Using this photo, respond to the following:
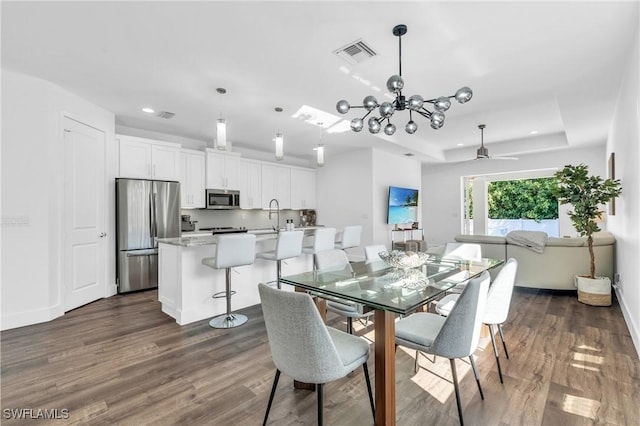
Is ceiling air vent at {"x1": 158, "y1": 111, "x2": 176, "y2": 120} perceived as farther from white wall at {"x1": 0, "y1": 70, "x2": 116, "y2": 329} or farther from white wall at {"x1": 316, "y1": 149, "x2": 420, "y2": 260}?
white wall at {"x1": 316, "y1": 149, "x2": 420, "y2": 260}

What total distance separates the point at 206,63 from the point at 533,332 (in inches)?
164

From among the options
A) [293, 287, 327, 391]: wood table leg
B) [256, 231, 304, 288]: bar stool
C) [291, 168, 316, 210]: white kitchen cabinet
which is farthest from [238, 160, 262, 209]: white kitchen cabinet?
[293, 287, 327, 391]: wood table leg

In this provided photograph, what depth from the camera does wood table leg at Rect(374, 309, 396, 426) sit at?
1.54m

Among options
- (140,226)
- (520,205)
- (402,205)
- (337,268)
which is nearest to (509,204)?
(520,205)

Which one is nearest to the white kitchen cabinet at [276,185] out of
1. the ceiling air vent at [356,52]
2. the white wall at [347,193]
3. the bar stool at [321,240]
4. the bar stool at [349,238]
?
the white wall at [347,193]

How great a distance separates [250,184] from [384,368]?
5295mm

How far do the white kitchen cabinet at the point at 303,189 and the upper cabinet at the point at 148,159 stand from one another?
2.69 meters

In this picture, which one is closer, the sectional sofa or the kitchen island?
the kitchen island

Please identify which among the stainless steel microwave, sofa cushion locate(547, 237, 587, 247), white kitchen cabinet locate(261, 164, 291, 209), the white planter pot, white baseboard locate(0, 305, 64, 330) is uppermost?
white kitchen cabinet locate(261, 164, 291, 209)

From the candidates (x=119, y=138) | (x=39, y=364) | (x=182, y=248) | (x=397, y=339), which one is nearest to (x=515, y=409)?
(x=397, y=339)

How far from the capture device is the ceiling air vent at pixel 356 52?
8.41 ft

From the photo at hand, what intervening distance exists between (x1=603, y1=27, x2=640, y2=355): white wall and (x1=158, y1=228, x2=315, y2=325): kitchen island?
356 cm

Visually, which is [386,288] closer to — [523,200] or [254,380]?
[254,380]

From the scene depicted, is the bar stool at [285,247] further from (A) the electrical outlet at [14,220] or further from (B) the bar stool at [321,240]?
(A) the electrical outlet at [14,220]
